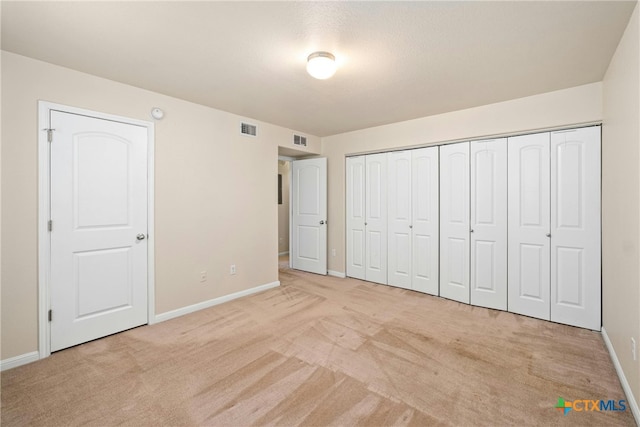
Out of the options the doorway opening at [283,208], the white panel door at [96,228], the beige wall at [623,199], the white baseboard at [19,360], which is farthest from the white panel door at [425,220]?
the white baseboard at [19,360]

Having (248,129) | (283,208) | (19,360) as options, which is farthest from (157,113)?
(283,208)

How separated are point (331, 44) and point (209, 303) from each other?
309cm

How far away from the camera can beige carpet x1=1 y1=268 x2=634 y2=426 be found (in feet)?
5.62

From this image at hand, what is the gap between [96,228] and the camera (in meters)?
2.63

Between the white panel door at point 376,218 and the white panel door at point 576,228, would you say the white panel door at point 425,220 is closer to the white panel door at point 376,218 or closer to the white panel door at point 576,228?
the white panel door at point 376,218

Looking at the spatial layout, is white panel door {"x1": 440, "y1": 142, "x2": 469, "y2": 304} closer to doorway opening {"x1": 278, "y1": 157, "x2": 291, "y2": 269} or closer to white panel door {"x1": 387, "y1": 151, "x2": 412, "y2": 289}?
white panel door {"x1": 387, "y1": 151, "x2": 412, "y2": 289}

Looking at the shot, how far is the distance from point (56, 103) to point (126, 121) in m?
0.51

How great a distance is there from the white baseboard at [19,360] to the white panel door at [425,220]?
409cm

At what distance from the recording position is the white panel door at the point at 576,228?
278cm

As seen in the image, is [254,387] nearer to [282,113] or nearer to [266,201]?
[266,201]

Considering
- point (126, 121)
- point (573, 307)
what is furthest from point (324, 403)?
point (126, 121)

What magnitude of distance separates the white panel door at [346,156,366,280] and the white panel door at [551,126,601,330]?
7.90ft

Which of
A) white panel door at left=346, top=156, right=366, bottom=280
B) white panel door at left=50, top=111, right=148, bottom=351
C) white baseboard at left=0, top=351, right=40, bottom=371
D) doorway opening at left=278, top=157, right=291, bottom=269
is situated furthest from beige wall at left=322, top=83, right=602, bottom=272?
white baseboard at left=0, top=351, right=40, bottom=371

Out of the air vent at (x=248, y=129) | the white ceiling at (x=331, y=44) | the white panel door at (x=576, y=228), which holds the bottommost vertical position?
the white panel door at (x=576, y=228)
